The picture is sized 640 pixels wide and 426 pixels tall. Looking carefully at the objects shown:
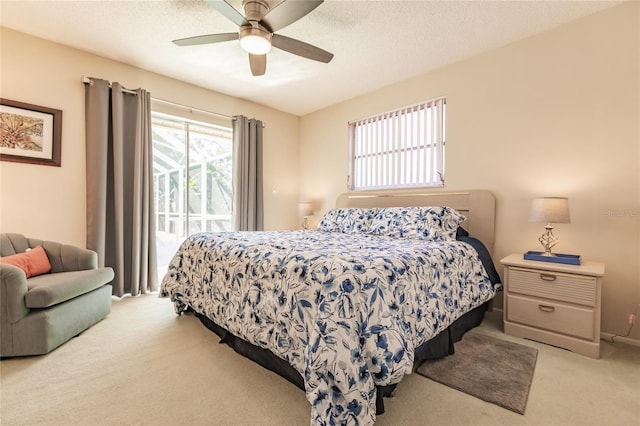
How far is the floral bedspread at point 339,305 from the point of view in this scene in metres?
1.26

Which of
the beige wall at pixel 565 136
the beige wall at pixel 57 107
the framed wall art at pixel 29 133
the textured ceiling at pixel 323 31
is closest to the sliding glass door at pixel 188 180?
the beige wall at pixel 57 107

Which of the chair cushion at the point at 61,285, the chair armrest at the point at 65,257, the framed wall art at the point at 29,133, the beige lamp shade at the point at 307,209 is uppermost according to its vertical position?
the framed wall art at the point at 29,133

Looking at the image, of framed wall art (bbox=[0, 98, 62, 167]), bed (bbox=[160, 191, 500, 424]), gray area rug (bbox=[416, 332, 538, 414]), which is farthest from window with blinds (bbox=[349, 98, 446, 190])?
framed wall art (bbox=[0, 98, 62, 167])

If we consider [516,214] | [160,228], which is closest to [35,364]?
[160,228]

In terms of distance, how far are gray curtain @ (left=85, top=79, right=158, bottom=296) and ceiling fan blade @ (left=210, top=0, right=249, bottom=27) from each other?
1.93 meters

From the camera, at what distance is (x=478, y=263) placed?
8.04 ft

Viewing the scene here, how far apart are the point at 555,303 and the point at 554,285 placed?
13 centimetres

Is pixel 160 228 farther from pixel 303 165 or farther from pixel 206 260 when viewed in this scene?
pixel 303 165

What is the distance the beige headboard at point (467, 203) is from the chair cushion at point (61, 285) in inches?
120

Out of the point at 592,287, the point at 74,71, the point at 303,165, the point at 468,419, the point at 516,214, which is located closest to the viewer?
the point at 468,419

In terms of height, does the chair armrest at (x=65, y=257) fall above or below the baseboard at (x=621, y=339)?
above

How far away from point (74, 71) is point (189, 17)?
153cm

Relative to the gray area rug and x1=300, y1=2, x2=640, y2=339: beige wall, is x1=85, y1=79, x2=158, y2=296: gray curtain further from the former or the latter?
x1=300, y1=2, x2=640, y2=339: beige wall

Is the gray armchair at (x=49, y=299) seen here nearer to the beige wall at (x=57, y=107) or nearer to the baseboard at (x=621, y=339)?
the beige wall at (x=57, y=107)
